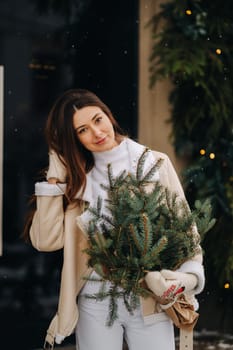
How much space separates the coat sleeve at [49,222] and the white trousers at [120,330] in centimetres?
25

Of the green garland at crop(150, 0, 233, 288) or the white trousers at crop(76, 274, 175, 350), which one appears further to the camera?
the green garland at crop(150, 0, 233, 288)

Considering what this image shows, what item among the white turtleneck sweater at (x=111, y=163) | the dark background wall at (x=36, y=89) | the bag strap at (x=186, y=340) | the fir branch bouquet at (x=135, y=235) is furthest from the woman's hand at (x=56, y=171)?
the dark background wall at (x=36, y=89)

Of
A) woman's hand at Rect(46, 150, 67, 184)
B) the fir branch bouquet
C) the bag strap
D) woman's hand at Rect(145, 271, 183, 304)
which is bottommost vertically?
the bag strap

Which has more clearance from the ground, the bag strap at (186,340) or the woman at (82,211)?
the woman at (82,211)

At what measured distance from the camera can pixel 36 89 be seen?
16.3 ft

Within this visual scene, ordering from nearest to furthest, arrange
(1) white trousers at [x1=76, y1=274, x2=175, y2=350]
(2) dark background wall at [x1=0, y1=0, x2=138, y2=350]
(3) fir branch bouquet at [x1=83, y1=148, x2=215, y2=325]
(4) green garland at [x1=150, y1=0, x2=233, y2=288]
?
(3) fir branch bouquet at [x1=83, y1=148, x2=215, y2=325], (1) white trousers at [x1=76, y1=274, x2=175, y2=350], (2) dark background wall at [x1=0, y1=0, x2=138, y2=350], (4) green garland at [x1=150, y1=0, x2=233, y2=288]

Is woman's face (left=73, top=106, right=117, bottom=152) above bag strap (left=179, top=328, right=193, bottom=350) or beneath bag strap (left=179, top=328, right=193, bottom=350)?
above

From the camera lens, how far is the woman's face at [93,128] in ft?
9.93

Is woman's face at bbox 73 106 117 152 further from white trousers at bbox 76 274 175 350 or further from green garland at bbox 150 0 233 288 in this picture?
green garland at bbox 150 0 233 288

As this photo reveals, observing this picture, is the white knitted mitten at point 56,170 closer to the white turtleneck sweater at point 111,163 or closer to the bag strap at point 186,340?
the white turtleneck sweater at point 111,163

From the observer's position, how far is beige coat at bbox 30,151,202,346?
3055 millimetres

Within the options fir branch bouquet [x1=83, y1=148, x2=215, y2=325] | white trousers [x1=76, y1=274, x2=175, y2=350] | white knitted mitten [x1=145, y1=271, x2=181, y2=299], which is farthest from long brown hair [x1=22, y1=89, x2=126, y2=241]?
white knitted mitten [x1=145, y1=271, x2=181, y2=299]

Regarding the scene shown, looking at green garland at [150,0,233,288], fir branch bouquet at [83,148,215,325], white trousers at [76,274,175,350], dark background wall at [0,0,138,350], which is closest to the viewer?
fir branch bouquet at [83,148,215,325]

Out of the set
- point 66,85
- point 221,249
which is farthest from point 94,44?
point 221,249
